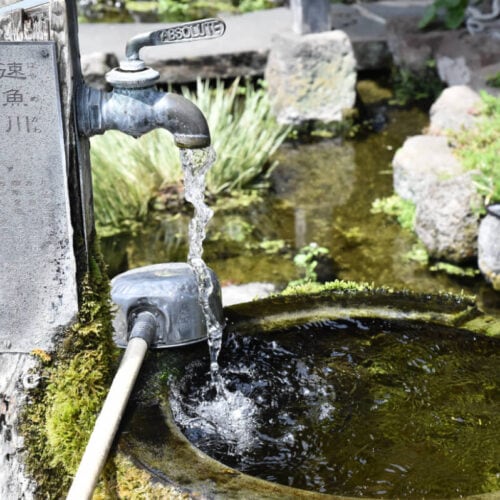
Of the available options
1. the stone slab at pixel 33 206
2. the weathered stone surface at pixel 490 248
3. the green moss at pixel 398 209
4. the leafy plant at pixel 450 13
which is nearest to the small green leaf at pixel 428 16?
the leafy plant at pixel 450 13

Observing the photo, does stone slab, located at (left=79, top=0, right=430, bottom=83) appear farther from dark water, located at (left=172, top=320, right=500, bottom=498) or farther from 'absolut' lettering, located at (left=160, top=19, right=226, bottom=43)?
'absolut' lettering, located at (left=160, top=19, right=226, bottom=43)

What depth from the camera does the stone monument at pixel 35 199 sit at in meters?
2.17

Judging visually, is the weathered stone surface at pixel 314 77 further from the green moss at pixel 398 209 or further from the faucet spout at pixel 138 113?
the faucet spout at pixel 138 113

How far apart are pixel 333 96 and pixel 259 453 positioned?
19.5ft

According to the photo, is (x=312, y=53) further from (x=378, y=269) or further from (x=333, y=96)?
(x=378, y=269)

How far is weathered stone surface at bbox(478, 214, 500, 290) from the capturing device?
5133 mm

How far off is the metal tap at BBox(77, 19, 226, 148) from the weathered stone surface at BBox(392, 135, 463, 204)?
3.73 metres

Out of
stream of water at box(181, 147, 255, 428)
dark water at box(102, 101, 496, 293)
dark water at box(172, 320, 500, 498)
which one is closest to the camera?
dark water at box(172, 320, 500, 498)

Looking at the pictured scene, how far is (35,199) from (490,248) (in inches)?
135

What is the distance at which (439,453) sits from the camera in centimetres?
248

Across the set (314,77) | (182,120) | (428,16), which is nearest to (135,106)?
(182,120)

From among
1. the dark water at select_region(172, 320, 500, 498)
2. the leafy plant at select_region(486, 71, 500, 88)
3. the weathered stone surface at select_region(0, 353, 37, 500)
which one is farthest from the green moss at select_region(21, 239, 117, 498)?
the leafy plant at select_region(486, 71, 500, 88)

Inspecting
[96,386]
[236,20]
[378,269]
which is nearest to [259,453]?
[96,386]

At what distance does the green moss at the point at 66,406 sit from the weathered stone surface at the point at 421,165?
3725 mm
